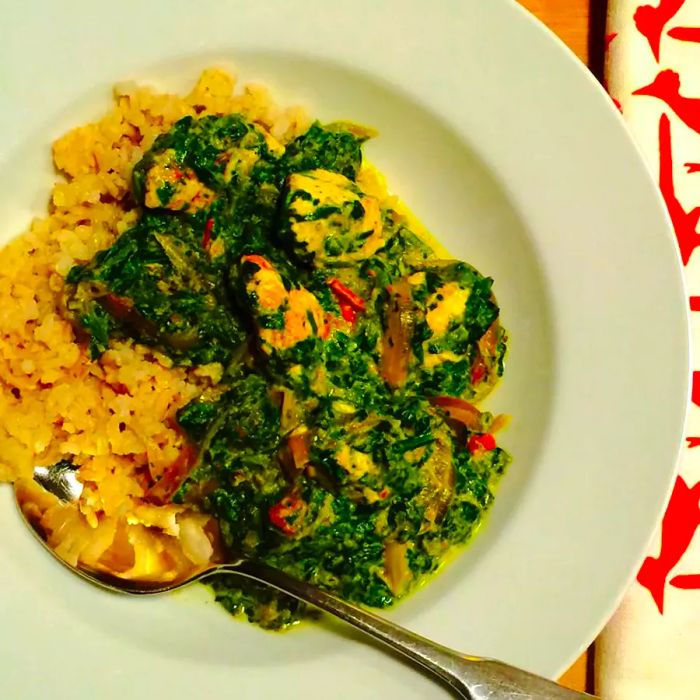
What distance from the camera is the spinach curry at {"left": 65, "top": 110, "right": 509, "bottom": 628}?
2350mm

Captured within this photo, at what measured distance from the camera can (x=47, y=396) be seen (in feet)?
7.83

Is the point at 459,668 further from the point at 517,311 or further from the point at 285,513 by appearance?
the point at 517,311

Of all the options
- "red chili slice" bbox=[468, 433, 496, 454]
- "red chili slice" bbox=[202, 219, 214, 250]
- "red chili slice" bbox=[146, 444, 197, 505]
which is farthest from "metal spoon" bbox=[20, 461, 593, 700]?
"red chili slice" bbox=[202, 219, 214, 250]

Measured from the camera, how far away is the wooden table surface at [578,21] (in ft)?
9.32

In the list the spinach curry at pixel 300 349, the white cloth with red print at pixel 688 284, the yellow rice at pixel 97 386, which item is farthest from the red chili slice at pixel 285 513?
the white cloth with red print at pixel 688 284

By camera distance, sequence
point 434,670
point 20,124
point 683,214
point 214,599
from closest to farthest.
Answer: point 434,670 < point 20,124 < point 214,599 < point 683,214

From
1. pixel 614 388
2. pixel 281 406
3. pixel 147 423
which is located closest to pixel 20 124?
pixel 147 423

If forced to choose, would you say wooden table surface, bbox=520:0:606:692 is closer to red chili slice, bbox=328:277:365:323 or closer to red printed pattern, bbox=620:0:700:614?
red printed pattern, bbox=620:0:700:614

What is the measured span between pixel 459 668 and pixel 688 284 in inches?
59.1

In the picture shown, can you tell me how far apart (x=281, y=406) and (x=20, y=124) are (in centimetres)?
115

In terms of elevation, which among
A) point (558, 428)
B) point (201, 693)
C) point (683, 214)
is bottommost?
point (201, 693)

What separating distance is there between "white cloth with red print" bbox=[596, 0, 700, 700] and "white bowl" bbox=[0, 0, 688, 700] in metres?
0.37

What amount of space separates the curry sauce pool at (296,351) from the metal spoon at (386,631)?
0.30 feet

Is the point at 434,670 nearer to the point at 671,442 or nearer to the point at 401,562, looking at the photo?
the point at 401,562
